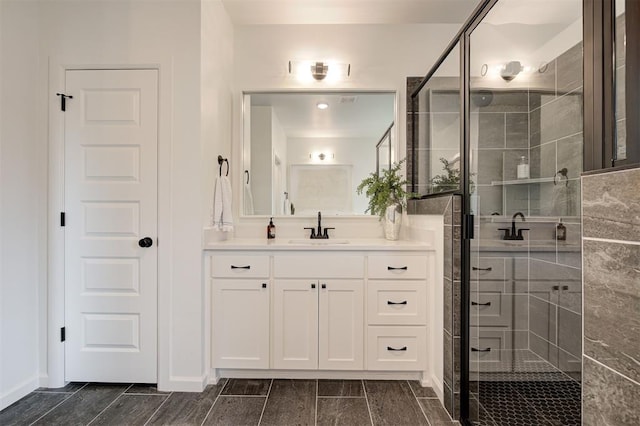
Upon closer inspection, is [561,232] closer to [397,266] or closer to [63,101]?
[397,266]

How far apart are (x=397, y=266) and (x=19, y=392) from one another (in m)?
2.46

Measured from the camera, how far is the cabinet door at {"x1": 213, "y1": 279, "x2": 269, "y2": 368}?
6.92 ft

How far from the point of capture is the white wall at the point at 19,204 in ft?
6.18

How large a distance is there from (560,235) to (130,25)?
2714mm

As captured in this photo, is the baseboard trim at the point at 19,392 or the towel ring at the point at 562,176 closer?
the towel ring at the point at 562,176

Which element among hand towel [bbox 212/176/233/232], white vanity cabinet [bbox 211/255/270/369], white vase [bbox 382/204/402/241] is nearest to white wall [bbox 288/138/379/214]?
white vase [bbox 382/204/402/241]

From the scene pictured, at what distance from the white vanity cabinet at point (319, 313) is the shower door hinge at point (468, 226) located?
67cm

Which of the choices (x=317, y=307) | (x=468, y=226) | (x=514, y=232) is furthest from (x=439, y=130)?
(x=317, y=307)

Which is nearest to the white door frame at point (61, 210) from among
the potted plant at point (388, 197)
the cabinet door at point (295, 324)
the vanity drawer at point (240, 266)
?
the vanity drawer at point (240, 266)

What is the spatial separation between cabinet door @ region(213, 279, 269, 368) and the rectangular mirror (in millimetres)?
809

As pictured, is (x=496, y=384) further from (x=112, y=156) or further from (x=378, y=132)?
(x=112, y=156)

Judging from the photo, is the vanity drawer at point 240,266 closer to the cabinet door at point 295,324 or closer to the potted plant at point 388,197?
the cabinet door at point 295,324

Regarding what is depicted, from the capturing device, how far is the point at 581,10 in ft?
3.53

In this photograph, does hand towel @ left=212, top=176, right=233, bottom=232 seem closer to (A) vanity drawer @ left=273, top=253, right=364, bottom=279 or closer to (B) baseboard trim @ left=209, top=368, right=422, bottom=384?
(A) vanity drawer @ left=273, top=253, right=364, bottom=279
